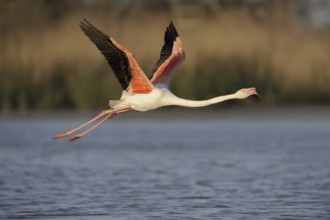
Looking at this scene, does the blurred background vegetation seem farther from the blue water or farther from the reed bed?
the blue water

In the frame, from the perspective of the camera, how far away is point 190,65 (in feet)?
78.6

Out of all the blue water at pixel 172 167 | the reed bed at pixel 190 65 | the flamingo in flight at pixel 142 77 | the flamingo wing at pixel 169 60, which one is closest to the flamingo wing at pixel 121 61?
the flamingo in flight at pixel 142 77

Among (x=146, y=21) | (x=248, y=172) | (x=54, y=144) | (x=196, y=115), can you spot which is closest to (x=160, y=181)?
(x=248, y=172)

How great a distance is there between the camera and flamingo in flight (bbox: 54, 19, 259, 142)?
522 inches

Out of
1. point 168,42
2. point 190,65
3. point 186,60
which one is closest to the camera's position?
point 168,42

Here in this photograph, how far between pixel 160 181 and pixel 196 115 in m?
8.01

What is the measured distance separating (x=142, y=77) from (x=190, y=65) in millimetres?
10120

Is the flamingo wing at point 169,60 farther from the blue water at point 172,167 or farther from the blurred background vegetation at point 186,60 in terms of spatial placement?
the blurred background vegetation at point 186,60

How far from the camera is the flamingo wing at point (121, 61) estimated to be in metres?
13.1

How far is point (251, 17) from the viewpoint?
26.3 metres

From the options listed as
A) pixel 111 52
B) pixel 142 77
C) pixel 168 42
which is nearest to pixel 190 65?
pixel 168 42

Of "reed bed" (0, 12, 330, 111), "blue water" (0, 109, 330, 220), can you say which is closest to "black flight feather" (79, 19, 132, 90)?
"blue water" (0, 109, 330, 220)

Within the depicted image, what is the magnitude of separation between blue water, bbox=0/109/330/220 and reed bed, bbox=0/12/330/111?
2.10 ft

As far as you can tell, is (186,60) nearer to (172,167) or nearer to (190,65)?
(190,65)
